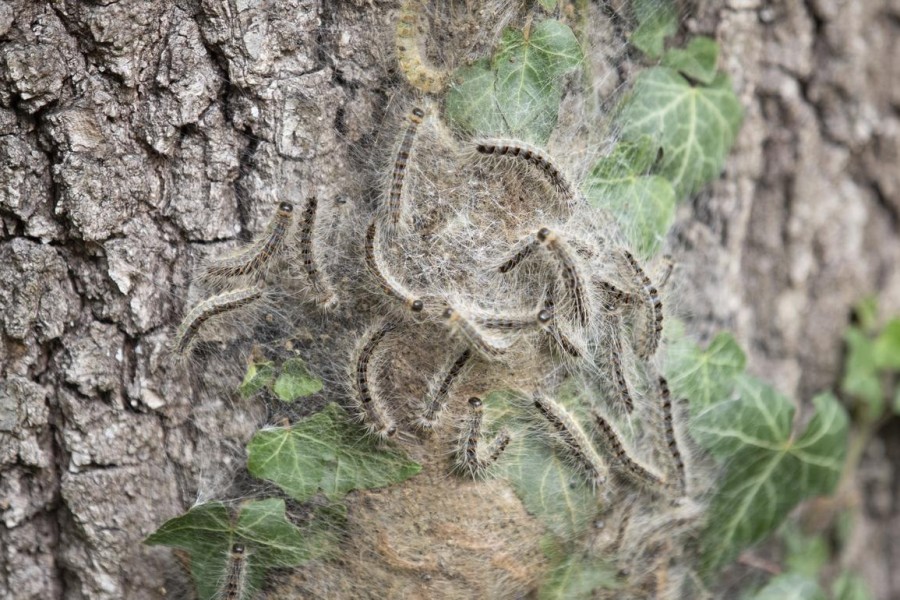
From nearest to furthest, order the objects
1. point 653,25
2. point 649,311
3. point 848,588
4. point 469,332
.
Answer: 1. point 469,332
2. point 649,311
3. point 653,25
4. point 848,588

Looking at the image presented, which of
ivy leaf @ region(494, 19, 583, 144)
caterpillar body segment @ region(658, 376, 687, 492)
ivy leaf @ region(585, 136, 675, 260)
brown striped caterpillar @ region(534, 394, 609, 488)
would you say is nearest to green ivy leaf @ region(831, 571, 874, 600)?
caterpillar body segment @ region(658, 376, 687, 492)

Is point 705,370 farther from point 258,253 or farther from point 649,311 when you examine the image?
point 258,253

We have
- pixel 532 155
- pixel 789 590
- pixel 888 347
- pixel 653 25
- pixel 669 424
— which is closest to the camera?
pixel 532 155

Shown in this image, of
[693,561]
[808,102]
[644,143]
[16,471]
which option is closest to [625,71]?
[644,143]

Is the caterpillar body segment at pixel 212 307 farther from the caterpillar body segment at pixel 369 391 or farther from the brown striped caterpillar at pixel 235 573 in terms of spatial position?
the brown striped caterpillar at pixel 235 573

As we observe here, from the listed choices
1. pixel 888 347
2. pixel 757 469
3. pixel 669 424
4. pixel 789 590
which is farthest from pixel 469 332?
pixel 888 347

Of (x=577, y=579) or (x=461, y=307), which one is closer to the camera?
(x=461, y=307)

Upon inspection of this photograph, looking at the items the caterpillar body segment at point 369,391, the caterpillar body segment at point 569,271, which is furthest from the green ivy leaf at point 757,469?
the caterpillar body segment at point 369,391
